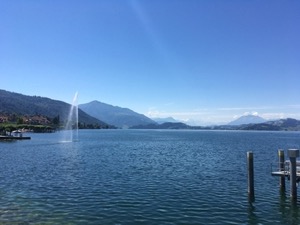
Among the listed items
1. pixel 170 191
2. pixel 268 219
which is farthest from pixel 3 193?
pixel 268 219

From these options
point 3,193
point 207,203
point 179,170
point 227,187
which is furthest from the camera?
point 179,170

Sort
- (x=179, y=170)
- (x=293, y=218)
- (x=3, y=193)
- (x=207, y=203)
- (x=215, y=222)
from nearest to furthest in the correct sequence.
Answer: (x=215, y=222)
(x=293, y=218)
(x=207, y=203)
(x=3, y=193)
(x=179, y=170)

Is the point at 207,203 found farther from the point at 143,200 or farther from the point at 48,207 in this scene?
the point at 48,207

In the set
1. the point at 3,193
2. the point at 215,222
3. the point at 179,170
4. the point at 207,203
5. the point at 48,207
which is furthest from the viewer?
the point at 179,170

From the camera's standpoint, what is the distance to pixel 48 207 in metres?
25.8

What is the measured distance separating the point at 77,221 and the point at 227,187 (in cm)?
1868

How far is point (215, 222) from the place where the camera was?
22266mm

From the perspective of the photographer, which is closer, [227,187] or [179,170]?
[227,187]

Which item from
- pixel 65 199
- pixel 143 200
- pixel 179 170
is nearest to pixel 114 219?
pixel 143 200

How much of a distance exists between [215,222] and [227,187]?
42.6ft

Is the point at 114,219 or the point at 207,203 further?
the point at 207,203

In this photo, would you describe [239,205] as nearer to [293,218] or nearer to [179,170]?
[293,218]

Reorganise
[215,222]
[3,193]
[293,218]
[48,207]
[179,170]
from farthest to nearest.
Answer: [179,170] < [3,193] < [48,207] < [293,218] < [215,222]

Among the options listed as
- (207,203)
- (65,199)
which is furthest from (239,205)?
(65,199)
